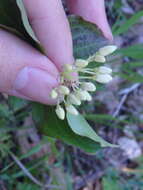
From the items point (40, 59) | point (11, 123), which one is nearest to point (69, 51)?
point (40, 59)

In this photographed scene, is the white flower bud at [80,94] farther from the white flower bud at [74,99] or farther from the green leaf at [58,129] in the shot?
the green leaf at [58,129]

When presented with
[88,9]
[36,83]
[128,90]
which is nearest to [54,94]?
[36,83]

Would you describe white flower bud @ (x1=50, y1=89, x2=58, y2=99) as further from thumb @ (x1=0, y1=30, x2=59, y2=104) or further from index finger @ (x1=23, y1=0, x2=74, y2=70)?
index finger @ (x1=23, y1=0, x2=74, y2=70)

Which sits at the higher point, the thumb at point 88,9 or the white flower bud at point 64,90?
the white flower bud at point 64,90

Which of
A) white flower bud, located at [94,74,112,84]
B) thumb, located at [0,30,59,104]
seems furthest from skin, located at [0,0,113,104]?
white flower bud, located at [94,74,112,84]

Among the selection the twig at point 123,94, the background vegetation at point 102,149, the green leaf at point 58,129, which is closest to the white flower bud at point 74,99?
the green leaf at point 58,129

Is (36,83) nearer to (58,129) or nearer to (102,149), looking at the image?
(58,129)
